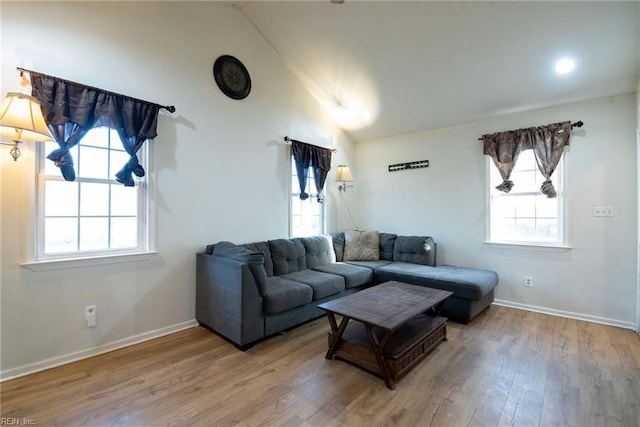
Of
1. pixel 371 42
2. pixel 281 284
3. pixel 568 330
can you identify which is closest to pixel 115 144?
pixel 281 284

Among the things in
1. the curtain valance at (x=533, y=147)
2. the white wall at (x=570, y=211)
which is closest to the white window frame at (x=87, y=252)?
the white wall at (x=570, y=211)

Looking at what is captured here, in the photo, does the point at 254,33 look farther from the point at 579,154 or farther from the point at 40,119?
the point at 579,154

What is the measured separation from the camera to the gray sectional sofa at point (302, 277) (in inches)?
103

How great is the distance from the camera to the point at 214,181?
3.29 metres

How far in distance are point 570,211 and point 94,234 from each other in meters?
4.88

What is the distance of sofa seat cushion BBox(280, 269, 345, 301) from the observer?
312 cm

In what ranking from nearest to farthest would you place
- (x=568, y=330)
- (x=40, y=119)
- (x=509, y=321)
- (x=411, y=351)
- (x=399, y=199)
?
(x=40, y=119), (x=411, y=351), (x=568, y=330), (x=509, y=321), (x=399, y=199)

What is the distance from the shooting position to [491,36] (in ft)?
9.11

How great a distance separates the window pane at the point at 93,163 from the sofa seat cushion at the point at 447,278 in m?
3.18

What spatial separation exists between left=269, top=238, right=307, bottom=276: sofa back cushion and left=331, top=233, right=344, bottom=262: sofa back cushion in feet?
2.43

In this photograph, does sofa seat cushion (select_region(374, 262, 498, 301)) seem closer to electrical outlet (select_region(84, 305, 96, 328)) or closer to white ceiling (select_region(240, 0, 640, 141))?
white ceiling (select_region(240, 0, 640, 141))

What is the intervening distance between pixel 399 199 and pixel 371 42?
93.5 inches

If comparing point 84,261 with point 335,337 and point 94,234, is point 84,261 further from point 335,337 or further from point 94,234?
point 335,337

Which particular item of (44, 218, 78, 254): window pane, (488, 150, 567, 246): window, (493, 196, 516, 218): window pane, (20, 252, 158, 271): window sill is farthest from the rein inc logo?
(493, 196, 516, 218): window pane
